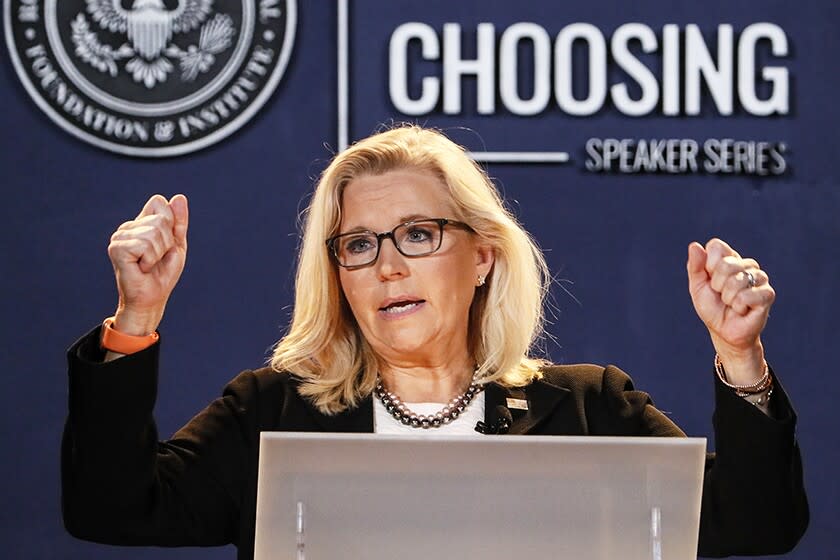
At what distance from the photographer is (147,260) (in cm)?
185

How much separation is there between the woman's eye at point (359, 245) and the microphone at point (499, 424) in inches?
13.4

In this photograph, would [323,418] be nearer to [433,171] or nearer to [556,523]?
[433,171]

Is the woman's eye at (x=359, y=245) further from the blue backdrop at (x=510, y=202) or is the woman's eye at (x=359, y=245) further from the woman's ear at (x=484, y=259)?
the blue backdrop at (x=510, y=202)

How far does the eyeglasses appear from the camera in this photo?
85.5 inches

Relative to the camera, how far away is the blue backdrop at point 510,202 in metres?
3.70

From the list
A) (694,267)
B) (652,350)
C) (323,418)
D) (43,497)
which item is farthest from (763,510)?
(43,497)

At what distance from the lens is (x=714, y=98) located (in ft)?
12.2

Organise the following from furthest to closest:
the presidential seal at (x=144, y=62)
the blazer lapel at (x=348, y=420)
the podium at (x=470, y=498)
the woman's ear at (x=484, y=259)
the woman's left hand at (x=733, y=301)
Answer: the presidential seal at (x=144, y=62) → the woman's ear at (x=484, y=259) → the blazer lapel at (x=348, y=420) → the woman's left hand at (x=733, y=301) → the podium at (x=470, y=498)

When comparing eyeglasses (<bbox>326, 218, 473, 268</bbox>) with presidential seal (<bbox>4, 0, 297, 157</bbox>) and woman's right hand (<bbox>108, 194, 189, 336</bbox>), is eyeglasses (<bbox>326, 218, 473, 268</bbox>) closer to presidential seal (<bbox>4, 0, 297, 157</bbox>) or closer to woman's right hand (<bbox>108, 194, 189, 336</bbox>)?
woman's right hand (<bbox>108, 194, 189, 336</bbox>)

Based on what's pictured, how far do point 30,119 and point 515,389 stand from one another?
2.03 metres

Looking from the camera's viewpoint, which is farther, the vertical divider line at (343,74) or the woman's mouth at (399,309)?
the vertical divider line at (343,74)

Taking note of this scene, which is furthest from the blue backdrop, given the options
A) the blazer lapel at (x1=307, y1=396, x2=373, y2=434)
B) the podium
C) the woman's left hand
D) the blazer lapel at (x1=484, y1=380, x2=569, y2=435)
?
the podium

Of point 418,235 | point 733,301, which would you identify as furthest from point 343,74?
point 733,301

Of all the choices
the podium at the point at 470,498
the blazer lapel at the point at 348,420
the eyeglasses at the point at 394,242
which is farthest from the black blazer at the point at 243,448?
the podium at the point at 470,498
